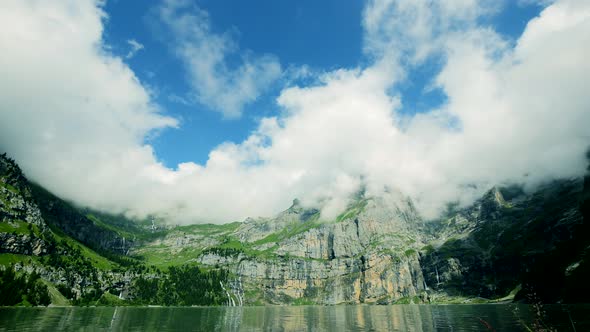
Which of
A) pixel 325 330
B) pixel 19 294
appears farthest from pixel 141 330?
pixel 19 294

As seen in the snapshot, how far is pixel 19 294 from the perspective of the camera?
19200 centimetres

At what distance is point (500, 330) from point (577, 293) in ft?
516

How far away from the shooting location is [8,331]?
67.8 metres

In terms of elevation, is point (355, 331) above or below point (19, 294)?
below

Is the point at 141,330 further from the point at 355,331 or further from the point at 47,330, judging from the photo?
the point at 355,331

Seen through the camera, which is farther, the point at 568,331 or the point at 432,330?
the point at 432,330

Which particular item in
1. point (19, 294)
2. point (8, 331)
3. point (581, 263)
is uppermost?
point (581, 263)

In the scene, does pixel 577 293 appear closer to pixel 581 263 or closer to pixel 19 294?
pixel 581 263

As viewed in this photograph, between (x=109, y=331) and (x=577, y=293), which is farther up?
(x=577, y=293)

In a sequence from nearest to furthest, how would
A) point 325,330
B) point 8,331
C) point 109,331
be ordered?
point 8,331, point 109,331, point 325,330

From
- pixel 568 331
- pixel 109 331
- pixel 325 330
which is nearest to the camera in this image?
pixel 568 331

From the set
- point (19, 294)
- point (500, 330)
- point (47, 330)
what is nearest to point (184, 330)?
point (47, 330)

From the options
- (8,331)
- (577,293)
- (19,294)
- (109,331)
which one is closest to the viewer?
(8,331)

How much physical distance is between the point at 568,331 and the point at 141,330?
9017 centimetres
